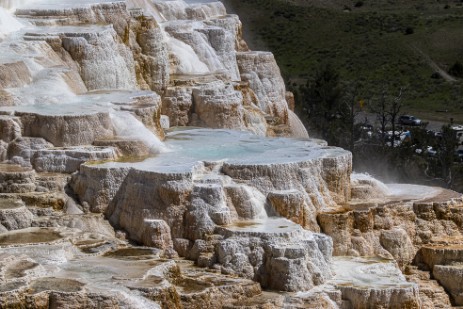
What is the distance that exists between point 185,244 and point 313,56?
52.8 meters

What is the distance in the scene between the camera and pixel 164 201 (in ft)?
88.7

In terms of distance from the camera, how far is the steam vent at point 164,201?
24922 mm

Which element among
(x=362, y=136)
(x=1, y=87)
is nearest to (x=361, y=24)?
(x=362, y=136)

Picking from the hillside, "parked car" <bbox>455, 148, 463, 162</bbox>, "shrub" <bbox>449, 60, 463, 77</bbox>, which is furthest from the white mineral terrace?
"shrub" <bbox>449, 60, 463, 77</bbox>

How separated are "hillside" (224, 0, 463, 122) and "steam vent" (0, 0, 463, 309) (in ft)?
115

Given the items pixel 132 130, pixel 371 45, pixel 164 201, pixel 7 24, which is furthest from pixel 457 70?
pixel 164 201

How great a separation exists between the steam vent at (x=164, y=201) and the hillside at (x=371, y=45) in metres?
35.0

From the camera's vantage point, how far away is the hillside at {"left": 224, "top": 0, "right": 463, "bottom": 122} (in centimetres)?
7319

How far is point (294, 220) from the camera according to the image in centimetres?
2816

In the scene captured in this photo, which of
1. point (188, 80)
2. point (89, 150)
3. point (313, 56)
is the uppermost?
point (313, 56)

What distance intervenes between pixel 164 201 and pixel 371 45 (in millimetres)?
53706

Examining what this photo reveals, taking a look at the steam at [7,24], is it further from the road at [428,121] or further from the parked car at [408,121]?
the road at [428,121]

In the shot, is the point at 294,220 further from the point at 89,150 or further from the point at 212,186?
the point at 89,150

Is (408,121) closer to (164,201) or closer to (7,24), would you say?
(7,24)
